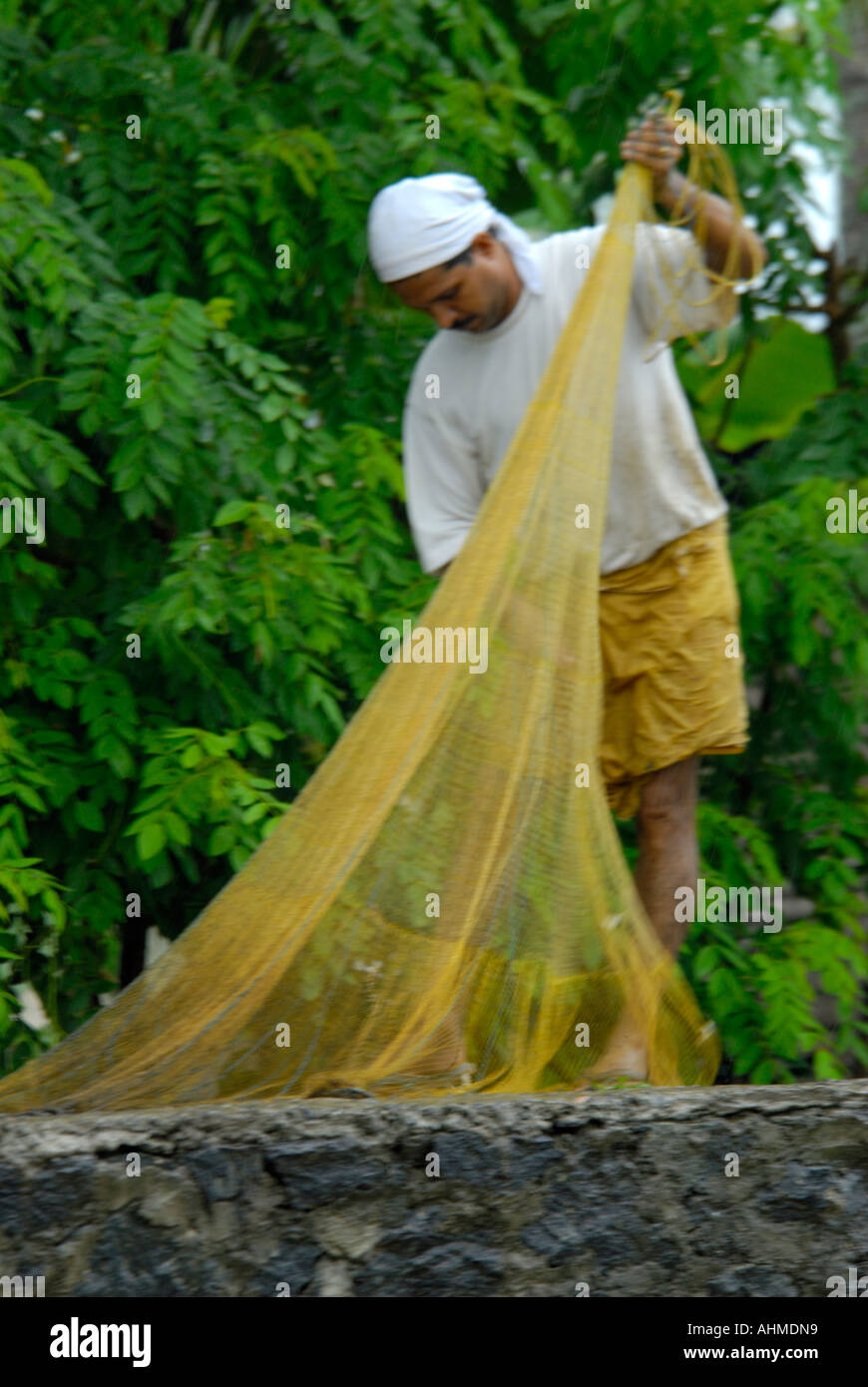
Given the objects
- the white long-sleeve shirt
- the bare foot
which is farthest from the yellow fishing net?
the white long-sleeve shirt

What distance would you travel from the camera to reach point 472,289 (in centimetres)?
345

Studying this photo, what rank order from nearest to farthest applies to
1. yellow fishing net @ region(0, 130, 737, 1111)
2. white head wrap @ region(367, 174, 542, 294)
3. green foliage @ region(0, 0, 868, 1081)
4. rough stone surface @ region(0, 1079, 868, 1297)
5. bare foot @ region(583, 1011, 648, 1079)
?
1. rough stone surface @ region(0, 1079, 868, 1297)
2. yellow fishing net @ region(0, 130, 737, 1111)
3. bare foot @ region(583, 1011, 648, 1079)
4. white head wrap @ region(367, 174, 542, 294)
5. green foliage @ region(0, 0, 868, 1081)

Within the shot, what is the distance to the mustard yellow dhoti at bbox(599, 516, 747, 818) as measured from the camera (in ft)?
11.7

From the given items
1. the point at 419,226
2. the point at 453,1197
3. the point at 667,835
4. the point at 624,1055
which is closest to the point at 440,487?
the point at 419,226

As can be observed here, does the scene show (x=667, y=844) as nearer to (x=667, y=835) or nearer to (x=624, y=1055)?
(x=667, y=835)

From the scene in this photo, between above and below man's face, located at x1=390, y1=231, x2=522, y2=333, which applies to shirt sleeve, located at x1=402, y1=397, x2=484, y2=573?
below

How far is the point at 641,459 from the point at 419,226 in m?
0.65

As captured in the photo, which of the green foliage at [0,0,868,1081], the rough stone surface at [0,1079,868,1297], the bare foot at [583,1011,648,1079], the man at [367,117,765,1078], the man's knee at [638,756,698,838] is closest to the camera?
the rough stone surface at [0,1079,868,1297]

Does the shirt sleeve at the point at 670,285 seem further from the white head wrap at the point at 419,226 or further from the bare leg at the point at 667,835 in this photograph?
the bare leg at the point at 667,835

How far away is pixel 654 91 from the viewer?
Answer: 17.2 feet

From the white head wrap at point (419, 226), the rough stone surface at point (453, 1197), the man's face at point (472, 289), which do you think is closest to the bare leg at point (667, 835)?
the rough stone surface at point (453, 1197)

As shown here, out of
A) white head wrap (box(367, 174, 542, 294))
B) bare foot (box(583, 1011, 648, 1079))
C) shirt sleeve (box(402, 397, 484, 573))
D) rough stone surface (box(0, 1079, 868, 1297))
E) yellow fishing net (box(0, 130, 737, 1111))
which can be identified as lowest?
rough stone surface (box(0, 1079, 868, 1297))

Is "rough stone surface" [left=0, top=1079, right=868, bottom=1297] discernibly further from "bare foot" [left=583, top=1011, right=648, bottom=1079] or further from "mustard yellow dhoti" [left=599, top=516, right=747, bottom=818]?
"mustard yellow dhoti" [left=599, top=516, right=747, bottom=818]

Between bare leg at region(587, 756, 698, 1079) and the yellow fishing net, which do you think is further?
bare leg at region(587, 756, 698, 1079)
